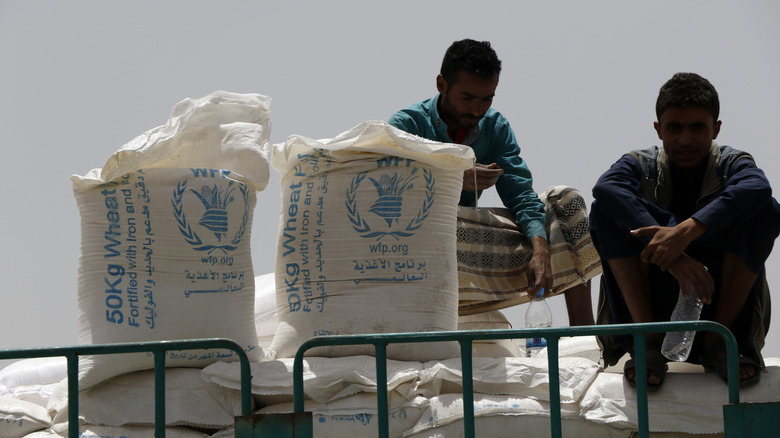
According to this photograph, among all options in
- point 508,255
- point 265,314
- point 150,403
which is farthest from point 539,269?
point 150,403

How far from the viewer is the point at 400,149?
329 centimetres

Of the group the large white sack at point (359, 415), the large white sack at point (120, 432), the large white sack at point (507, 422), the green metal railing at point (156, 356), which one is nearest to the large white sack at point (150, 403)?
the large white sack at point (120, 432)

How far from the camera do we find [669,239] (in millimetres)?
2900

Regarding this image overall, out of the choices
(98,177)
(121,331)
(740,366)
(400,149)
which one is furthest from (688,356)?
(98,177)

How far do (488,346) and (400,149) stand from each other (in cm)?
78

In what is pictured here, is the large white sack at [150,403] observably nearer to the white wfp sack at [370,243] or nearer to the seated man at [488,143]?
the white wfp sack at [370,243]

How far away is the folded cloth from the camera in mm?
3797

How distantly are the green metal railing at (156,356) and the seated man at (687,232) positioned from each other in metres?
1.14

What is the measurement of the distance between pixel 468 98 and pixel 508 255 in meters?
0.68

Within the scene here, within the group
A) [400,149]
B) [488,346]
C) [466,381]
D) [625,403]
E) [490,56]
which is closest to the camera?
[466,381]

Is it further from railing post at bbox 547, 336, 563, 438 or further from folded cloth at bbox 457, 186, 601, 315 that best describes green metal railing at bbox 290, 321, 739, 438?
folded cloth at bbox 457, 186, 601, 315

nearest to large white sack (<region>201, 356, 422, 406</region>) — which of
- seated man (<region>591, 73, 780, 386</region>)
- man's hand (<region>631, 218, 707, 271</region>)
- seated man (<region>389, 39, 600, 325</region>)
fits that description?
seated man (<region>591, 73, 780, 386</region>)

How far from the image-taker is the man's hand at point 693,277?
9.50ft

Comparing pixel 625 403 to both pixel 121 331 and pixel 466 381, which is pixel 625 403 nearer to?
pixel 466 381
